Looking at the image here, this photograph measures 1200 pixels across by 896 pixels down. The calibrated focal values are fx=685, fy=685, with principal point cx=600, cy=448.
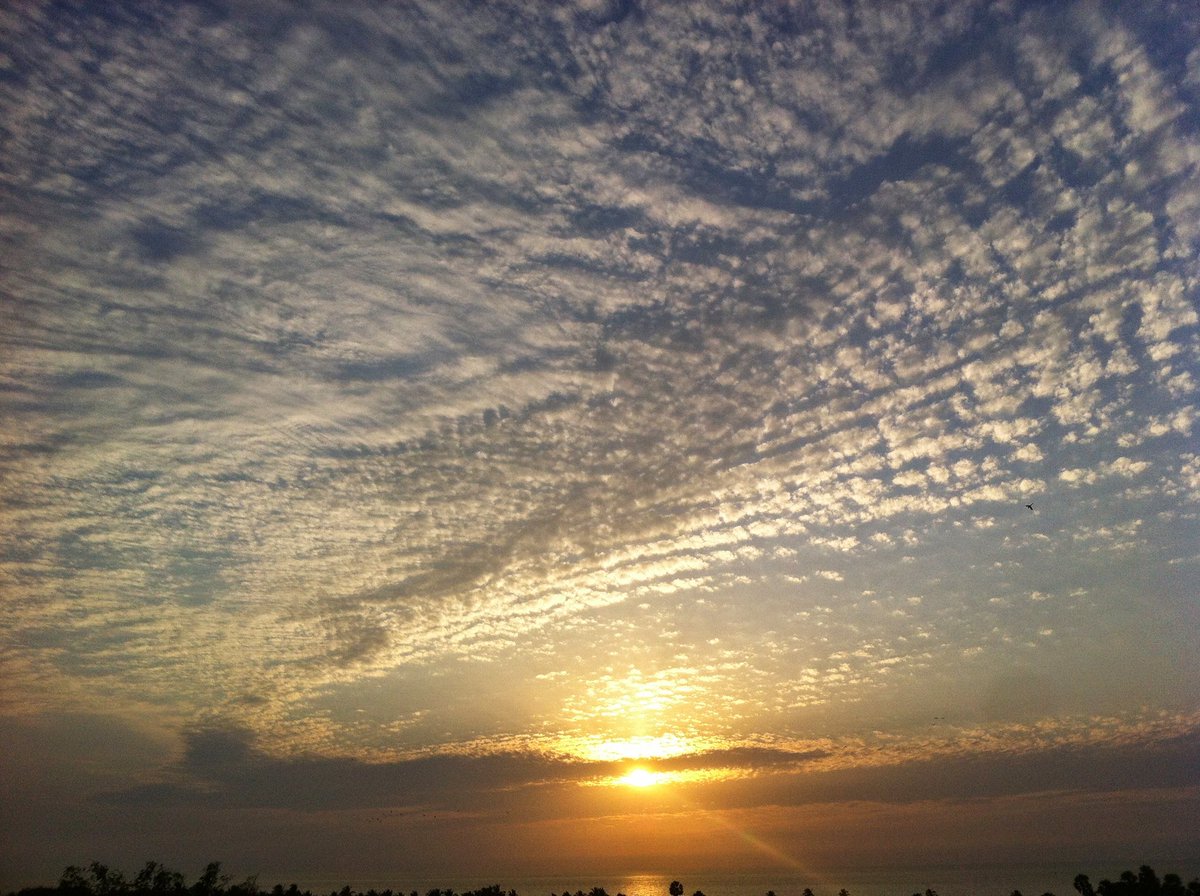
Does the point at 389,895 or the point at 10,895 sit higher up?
the point at 10,895

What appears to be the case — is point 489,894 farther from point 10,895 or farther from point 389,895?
point 10,895

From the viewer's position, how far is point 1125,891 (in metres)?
117

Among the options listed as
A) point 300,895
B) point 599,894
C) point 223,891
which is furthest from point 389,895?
point 599,894

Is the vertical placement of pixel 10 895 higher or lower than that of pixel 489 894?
higher

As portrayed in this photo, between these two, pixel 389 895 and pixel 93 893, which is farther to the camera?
pixel 389 895

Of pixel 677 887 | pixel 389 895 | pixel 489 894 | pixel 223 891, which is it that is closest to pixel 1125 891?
pixel 677 887

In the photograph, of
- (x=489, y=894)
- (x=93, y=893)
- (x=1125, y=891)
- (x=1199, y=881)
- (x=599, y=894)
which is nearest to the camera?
(x=1199, y=881)

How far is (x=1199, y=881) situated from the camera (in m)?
108

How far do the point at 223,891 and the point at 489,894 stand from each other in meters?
66.4

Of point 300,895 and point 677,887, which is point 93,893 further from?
point 677,887

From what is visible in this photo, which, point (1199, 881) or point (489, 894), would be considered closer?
point (1199, 881)

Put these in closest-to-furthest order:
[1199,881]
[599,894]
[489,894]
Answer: [1199,881] → [599,894] → [489,894]

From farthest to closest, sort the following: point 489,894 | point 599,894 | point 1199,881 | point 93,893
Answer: point 489,894 < point 599,894 < point 93,893 < point 1199,881

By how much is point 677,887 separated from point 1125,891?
76.3 meters
